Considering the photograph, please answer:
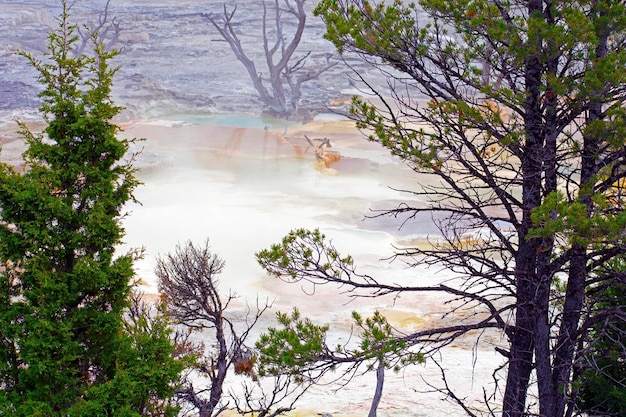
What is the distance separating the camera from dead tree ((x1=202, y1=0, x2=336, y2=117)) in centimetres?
2545

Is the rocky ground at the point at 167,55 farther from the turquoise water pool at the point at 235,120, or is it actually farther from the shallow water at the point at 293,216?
the shallow water at the point at 293,216

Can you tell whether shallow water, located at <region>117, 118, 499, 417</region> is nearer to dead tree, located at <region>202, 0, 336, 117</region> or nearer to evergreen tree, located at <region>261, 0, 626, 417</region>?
dead tree, located at <region>202, 0, 336, 117</region>

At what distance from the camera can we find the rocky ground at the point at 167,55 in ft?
81.2

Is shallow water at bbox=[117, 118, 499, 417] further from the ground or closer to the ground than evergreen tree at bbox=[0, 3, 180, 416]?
closer to the ground

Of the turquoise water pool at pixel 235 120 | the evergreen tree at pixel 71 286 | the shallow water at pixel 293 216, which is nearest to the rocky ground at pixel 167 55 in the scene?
the turquoise water pool at pixel 235 120

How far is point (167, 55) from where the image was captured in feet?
86.9

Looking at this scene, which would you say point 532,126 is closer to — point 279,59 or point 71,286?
point 71,286

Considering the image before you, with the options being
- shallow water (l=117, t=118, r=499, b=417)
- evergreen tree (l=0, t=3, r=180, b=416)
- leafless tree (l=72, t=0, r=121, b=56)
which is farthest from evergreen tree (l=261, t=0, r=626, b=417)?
leafless tree (l=72, t=0, r=121, b=56)

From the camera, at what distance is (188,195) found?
757 inches

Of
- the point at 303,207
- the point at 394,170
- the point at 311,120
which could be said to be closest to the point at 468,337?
the point at 303,207

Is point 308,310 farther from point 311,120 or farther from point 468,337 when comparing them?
point 311,120

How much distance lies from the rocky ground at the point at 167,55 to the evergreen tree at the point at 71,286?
59.0 feet

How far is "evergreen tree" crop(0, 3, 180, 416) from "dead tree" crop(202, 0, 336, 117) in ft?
62.1

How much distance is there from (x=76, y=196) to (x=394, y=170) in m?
15.2
